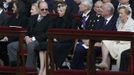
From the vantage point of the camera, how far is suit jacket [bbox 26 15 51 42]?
9406 millimetres

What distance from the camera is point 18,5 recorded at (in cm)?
1112

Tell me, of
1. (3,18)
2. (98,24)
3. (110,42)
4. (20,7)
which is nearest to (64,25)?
(98,24)

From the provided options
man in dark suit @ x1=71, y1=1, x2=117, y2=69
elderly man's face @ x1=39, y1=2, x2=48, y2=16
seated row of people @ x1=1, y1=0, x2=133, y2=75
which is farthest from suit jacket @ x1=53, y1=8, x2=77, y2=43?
man in dark suit @ x1=71, y1=1, x2=117, y2=69

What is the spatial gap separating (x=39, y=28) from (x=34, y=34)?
0.65 feet

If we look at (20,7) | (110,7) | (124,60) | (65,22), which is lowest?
(124,60)

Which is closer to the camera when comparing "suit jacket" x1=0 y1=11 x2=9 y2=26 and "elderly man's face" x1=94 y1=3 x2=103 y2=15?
"elderly man's face" x1=94 y1=3 x2=103 y2=15

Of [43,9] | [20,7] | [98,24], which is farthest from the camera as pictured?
[20,7]

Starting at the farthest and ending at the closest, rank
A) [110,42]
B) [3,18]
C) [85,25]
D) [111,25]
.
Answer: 1. [3,18]
2. [85,25]
3. [111,25]
4. [110,42]

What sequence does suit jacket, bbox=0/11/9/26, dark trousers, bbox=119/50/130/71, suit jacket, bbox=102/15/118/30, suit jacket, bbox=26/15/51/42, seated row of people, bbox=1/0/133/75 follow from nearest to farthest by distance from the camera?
dark trousers, bbox=119/50/130/71
seated row of people, bbox=1/0/133/75
suit jacket, bbox=102/15/118/30
suit jacket, bbox=26/15/51/42
suit jacket, bbox=0/11/9/26

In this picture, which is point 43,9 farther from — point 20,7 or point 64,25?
point 20,7

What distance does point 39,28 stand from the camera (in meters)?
9.62

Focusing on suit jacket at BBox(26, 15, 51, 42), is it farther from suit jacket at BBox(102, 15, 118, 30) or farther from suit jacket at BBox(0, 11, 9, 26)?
suit jacket at BBox(102, 15, 118, 30)

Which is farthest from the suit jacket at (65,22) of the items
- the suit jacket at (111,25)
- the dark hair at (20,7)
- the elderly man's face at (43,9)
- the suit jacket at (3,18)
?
the suit jacket at (3,18)

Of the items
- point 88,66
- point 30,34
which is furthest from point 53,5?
point 88,66
